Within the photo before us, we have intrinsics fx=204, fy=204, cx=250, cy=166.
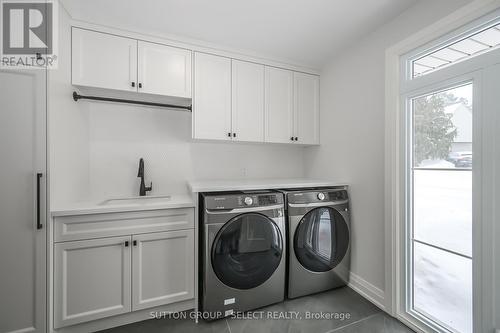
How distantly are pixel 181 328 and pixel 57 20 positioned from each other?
2.42 meters

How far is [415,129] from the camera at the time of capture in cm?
159

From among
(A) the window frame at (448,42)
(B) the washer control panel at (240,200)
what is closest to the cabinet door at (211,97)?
(B) the washer control panel at (240,200)

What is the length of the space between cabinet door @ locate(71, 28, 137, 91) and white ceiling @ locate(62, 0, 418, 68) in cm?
13

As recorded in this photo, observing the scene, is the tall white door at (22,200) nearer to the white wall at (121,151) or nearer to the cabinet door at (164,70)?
the white wall at (121,151)

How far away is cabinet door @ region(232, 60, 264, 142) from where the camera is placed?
2162mm

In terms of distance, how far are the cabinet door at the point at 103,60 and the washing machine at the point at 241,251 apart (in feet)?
4.17

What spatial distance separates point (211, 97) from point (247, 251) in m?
1.50

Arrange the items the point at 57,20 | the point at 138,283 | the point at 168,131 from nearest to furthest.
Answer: the point at 57,20 < the point at 138,283 < the point at 168,131

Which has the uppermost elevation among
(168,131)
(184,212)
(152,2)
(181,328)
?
(152,2)

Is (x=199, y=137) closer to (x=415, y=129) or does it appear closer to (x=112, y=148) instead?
(x=112, y=148)

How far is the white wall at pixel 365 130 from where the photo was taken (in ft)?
5.73

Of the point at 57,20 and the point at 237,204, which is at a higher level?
the point at 57,20

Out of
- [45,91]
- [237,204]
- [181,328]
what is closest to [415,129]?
[237,204]

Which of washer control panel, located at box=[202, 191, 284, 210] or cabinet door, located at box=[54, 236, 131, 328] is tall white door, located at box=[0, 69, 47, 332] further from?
washer control panel, located at box=[202, 191, 284, 210]
